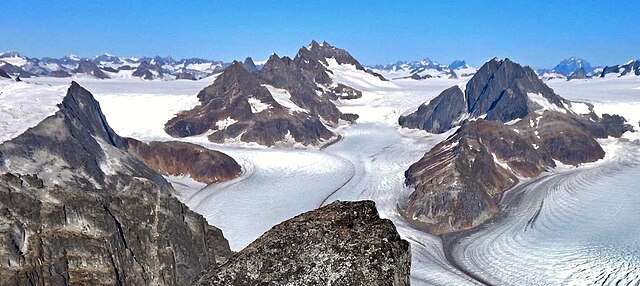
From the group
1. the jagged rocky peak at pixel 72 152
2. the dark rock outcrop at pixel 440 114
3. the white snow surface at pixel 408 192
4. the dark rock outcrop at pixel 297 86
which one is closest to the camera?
the jagged rocky peak at pixel 72 152

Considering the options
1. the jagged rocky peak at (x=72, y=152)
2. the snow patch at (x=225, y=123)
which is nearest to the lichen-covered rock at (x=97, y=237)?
the jagged rocky peak at (x=72, y=152)

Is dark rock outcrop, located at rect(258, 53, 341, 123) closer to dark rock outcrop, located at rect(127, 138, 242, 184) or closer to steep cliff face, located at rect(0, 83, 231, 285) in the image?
dark rock outcrop, located at rect(127, 138, 242, 184)

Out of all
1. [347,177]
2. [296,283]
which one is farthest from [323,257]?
[347,177]

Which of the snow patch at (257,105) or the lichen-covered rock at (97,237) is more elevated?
the snow patch at (257,105)

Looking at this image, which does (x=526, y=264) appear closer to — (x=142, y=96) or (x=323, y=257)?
(x=323, y=257)

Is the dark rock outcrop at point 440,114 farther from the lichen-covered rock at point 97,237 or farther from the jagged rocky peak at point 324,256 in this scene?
the jagged rocky peak at point 324,256

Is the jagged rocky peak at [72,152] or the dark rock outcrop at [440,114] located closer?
the jagged rocky peak at [72,152]
